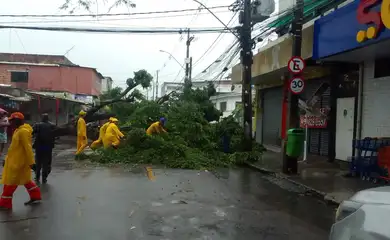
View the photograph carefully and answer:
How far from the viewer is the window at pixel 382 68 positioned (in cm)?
1225

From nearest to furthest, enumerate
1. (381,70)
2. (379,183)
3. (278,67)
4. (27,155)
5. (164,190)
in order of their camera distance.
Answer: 1. (27,155)
2. (164,190)
3. (379,183)
4. (381,70)
5. (278,67)

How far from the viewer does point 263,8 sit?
1802 cm

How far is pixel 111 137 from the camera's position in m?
15.6

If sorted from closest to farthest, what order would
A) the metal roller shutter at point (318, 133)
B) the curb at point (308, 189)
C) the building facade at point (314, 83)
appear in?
the curb at point (308, 189)
the building facade at point (314, 83)
the metal roller shutter at point (318, 133)

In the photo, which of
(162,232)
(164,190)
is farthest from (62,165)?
(162,232)

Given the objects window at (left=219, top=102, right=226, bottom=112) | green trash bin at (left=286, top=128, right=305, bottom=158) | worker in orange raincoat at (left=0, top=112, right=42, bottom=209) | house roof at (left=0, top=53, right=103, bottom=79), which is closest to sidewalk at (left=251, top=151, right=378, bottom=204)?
green trash bin at (left=286, top=128, right=305, bottom=158)

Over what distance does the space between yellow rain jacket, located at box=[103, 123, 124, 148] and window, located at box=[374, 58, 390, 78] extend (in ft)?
29.7

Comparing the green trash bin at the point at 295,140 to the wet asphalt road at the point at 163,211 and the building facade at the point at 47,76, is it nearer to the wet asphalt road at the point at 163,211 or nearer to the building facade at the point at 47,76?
the wet asphalt road at the point at 163,211

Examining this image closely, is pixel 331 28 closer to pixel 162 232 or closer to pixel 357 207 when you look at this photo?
pixel 162 232

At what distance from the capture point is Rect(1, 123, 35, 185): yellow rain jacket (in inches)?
288

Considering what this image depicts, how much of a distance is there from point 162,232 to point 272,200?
137 inches

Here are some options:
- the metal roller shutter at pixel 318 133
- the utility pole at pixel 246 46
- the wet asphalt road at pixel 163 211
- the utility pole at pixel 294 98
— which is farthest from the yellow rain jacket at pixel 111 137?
the metal roller shutter at pixel 318 133

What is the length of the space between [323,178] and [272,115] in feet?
34.9

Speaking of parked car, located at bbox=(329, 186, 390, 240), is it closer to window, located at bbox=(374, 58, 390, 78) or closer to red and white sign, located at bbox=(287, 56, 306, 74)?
red and white sign, located at bbox=(287, 56, 306, 74)
